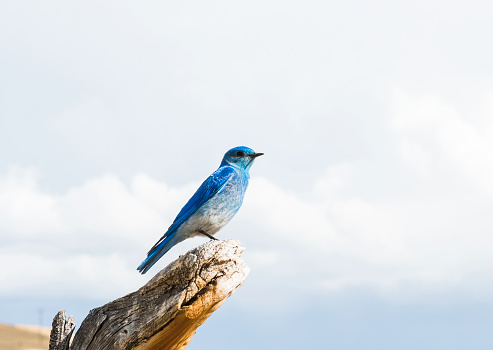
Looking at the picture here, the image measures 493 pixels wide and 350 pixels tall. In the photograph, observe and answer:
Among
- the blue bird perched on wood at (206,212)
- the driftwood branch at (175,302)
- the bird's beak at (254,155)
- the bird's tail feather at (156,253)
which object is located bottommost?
the driftwood branch at (175,302)

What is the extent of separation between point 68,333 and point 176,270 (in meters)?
1.59

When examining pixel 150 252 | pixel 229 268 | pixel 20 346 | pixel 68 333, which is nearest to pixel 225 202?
pixel 150 252

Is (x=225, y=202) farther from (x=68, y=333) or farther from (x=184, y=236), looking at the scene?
(x=68, y=333)

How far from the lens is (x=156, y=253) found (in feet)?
22.9

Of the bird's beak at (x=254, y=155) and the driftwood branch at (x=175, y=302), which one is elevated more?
the bird's beak at (x=254, y=155)

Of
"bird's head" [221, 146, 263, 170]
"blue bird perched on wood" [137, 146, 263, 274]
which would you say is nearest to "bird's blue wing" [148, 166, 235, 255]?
"blue bird perched on wood" [137, 146, 263, 274]

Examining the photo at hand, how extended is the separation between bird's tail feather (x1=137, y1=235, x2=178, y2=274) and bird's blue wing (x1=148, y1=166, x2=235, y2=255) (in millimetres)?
27

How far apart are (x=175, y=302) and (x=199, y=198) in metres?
2.00

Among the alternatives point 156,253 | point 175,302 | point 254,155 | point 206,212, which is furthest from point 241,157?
point 175,302

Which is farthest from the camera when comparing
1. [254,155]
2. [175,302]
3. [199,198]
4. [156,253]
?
[254,155]

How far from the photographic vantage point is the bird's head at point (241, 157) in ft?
25.0

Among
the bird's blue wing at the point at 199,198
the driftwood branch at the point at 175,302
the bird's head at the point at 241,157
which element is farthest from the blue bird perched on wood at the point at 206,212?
the driftwood branch at the point at 175,302

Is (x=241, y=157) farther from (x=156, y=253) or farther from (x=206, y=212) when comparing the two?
(x=156, y=253)

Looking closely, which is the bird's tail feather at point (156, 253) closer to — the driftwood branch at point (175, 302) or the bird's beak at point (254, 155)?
the driftwood branch at point (175, 302)
